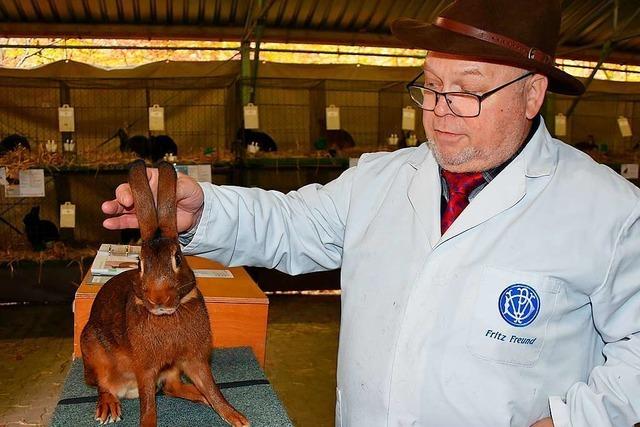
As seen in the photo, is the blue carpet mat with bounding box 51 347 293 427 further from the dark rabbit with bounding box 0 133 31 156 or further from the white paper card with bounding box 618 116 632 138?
the white paper card with bounding box 618 116 632 138

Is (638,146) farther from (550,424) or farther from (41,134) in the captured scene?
(550,424)

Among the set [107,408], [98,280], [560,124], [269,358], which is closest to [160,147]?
[269,358]

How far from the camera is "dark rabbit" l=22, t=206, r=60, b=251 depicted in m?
6.48

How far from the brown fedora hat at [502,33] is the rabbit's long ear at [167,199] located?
697 millimetres

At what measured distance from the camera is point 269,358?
5223 millimetres

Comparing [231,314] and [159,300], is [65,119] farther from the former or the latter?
[159,300]

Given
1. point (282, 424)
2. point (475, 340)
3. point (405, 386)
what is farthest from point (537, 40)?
point (282, 424)

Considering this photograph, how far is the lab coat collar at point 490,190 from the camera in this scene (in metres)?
1.55

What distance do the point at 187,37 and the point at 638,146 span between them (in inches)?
234

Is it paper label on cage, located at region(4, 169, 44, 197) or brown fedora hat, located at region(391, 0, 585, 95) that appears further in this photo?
paper label on cage, located at region(4, 169, 44, 197)

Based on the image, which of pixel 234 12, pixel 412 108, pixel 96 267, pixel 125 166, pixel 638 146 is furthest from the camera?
pixel 638 146

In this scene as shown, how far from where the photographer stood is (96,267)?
2.89 m

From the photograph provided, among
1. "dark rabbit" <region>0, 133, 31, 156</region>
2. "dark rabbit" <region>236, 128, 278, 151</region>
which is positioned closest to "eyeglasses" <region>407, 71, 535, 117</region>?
"dark rabbit" <region>236, 128, 278, 151</region>

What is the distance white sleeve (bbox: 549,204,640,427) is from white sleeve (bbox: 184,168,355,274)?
75 cm
